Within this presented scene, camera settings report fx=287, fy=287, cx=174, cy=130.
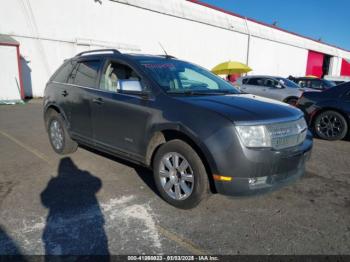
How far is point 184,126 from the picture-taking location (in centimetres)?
307

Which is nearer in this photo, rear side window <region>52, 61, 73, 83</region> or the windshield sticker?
the windshield sticker

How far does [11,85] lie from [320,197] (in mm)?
13026

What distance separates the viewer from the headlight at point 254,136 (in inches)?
110

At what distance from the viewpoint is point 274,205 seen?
3422 mm

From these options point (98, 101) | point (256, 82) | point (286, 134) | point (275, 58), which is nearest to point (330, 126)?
point (286, 134)

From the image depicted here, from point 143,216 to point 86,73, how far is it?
255cm

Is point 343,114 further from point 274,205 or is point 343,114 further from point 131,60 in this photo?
point 131,60

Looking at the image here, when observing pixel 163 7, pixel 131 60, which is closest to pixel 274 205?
pixel 131 60

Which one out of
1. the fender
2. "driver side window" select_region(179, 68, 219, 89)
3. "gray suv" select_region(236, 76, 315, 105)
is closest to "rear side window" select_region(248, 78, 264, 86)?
"gray suv" select_region(236, 76, 315, 105)

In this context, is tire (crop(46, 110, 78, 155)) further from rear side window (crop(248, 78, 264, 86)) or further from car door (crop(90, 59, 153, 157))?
rear side window (crop(248, 78, 264, 86))

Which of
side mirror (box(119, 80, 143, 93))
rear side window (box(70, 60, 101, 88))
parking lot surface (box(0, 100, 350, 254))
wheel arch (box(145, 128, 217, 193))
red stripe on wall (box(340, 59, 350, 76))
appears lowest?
parking lot surface (box(0, 100, 350, 254))

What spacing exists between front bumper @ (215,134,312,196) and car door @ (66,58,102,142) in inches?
95.6

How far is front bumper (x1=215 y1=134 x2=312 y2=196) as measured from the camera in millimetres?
2799

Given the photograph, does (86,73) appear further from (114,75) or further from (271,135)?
(271,135)
